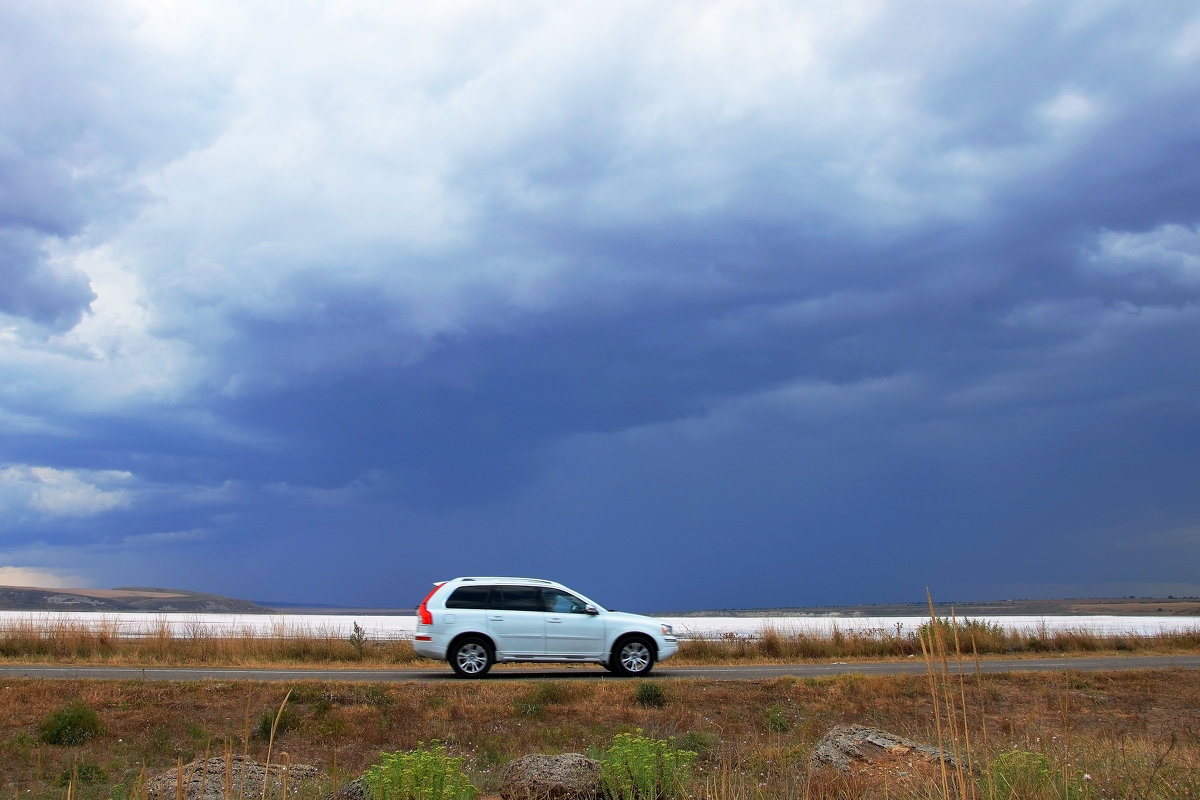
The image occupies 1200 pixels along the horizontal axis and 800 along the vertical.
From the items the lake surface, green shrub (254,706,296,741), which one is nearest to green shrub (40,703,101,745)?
green shrub (254,706,296,741)

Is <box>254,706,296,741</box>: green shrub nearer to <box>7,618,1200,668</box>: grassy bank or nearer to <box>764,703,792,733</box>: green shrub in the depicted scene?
<box>764,703,792,733</box>: green shrub

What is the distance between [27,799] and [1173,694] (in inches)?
830

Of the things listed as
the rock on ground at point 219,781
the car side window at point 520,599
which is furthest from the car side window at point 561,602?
the rock on ground at point 219,781

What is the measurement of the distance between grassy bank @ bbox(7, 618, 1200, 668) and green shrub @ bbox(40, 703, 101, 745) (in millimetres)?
8831

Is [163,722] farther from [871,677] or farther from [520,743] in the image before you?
[871,677]

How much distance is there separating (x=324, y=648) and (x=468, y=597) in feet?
28.6

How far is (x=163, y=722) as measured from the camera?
16094mm

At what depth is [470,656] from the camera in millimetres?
20203

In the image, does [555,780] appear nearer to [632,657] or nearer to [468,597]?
[468,597]

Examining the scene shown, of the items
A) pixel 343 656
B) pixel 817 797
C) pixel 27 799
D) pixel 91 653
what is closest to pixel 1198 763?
pixel 817 797

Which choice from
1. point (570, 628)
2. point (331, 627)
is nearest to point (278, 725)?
point (570, 628)

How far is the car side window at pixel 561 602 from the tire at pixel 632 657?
1186 millimetres

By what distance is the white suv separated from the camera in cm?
2014

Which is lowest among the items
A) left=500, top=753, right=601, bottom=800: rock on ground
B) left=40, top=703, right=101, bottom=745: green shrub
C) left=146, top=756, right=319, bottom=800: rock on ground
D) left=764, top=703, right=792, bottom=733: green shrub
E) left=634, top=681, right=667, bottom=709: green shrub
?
left=764, top=703, right=792, bottom=733: green shrub
